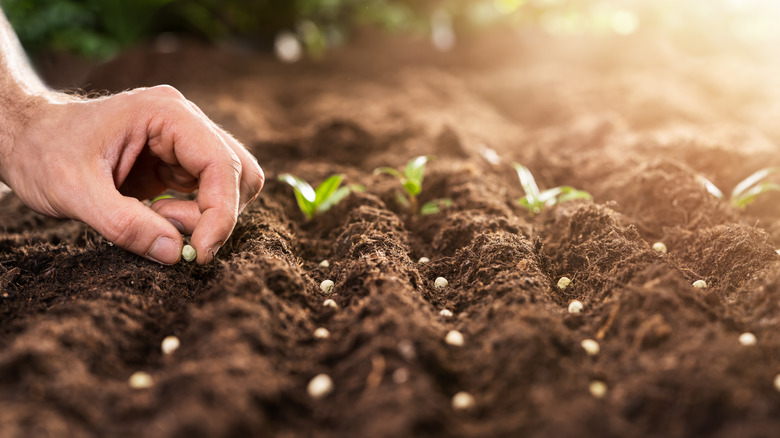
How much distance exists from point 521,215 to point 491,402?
1224mm

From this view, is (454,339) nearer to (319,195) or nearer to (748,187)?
(319,195)

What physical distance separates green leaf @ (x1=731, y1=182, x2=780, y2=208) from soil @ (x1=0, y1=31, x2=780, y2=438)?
52mm

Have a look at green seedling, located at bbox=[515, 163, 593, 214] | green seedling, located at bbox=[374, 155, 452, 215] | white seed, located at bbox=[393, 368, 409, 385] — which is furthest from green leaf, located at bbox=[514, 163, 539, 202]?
white seed, located at bbox=[393, 368, 409, 385]

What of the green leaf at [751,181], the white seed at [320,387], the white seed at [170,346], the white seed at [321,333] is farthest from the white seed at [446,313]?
the green leaf at [751,181]

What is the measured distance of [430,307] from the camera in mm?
1588

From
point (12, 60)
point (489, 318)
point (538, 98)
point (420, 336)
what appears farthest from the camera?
point (538, 98)

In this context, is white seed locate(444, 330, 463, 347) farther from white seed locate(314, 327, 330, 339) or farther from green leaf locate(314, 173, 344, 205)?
green leaf locate(314, 173, 344, 205)

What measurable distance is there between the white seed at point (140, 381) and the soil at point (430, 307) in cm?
3

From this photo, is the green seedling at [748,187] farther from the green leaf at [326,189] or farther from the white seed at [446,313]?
the green leaf at [326,189]

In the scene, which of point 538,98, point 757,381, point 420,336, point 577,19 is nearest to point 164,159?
point 420,336

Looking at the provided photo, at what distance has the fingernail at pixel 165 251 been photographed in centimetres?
166

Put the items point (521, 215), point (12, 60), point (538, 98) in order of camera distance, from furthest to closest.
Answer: point (538, 98) → point (521, 215) → point (12, 60)

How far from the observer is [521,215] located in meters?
2.29

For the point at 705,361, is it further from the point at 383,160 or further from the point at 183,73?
the point at 183,73
